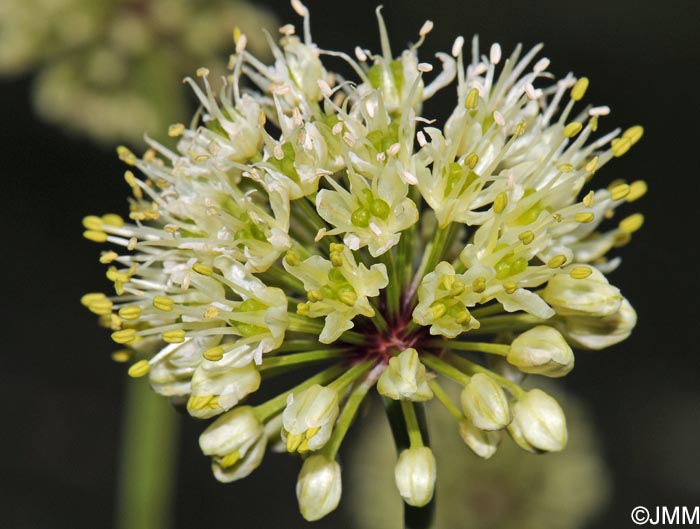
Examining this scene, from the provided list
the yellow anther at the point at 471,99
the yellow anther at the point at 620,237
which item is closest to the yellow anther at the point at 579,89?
the yellow anther at the point at 471,99

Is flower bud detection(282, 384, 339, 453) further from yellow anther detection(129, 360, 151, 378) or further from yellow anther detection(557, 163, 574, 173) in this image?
yellow anther detection(557, 163, 574, 173)

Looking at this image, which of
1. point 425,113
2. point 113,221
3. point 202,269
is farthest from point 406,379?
point 425,113

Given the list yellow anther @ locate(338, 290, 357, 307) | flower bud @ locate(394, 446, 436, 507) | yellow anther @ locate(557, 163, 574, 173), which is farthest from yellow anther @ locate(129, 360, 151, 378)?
yellow anther @ locate(557, 163, 574, 173)

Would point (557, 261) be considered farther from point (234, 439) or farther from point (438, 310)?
point (234, 439)

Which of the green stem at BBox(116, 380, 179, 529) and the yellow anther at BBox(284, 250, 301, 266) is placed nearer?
the yellow anther at BBox(284, 250, 301, 266)

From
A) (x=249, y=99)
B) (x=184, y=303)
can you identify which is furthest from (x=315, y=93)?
(x=184, y=303)

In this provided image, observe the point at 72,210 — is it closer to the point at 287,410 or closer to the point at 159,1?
the point at 159,1
